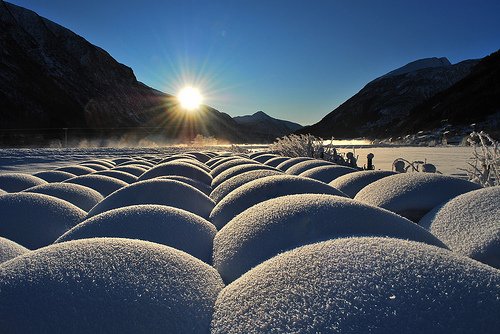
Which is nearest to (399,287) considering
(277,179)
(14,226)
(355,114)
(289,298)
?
(289,298)

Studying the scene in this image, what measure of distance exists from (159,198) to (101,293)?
2.05 metres

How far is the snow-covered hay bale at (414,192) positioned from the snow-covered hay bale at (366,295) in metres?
1.58

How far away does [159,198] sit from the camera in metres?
3.02

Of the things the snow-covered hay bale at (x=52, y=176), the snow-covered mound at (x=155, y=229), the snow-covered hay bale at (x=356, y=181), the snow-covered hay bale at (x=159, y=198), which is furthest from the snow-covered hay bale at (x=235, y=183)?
the snow-covered hay bale at (x=52, y=176)

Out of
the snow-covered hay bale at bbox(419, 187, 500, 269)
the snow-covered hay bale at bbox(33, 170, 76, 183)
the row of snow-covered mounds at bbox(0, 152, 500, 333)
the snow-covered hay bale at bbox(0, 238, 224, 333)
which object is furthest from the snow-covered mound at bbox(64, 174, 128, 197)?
the snow-covered hay bale at bbox(0, 238, 224, 333)

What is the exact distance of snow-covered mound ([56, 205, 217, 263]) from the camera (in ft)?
5.88

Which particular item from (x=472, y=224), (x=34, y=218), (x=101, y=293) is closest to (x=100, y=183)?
(x=34, y=218)

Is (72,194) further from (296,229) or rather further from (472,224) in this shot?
(472,224)

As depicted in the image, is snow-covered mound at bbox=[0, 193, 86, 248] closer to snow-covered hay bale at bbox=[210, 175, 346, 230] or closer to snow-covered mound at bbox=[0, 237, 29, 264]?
snow-covered mound at bbox=[0, 237, 29, 264]

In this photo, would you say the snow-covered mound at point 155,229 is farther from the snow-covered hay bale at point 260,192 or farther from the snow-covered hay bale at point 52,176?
the snow-covered hay bale at point 52,176

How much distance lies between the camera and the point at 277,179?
9.45 feet

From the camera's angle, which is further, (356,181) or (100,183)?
(100,183)

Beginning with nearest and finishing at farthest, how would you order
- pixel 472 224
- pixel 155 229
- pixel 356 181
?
1. pixel 155 229
2. pixel 472 224
3. pixel 356 181

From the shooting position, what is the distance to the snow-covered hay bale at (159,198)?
2.97 metres
